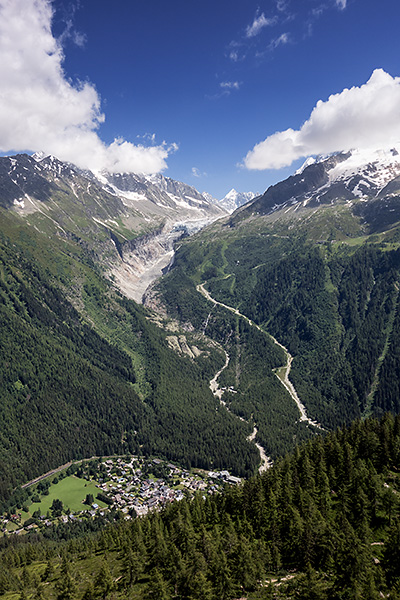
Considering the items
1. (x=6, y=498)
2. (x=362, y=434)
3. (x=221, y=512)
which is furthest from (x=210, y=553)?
(x=6, y=498)

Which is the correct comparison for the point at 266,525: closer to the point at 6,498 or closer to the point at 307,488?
the point at 307,488

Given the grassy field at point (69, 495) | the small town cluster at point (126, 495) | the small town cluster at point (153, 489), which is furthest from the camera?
the grassy field at point (69, 495)

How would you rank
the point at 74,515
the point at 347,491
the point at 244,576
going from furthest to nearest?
the point at 74,515, the point at 347,491, the point at 244,576

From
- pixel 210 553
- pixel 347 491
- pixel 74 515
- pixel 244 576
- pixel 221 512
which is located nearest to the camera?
pixel 244 576

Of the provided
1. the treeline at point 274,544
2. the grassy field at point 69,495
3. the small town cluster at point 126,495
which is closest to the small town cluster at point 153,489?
the small town cluster at point 126,495

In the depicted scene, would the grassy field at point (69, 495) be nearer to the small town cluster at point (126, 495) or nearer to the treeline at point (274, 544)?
the small town cluster at point (126, 495)

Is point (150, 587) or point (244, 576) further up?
point (244, 576)

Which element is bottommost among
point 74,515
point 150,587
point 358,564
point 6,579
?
point 74,515

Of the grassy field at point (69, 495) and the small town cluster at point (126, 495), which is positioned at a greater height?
the grassy field at point (69, 495)
